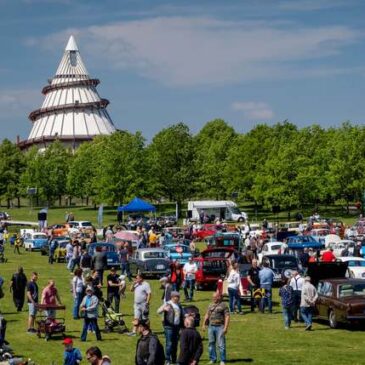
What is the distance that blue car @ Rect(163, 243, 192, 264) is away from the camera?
140 feet

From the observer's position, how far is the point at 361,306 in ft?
78.3

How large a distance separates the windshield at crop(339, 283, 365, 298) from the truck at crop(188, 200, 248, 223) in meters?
54.6

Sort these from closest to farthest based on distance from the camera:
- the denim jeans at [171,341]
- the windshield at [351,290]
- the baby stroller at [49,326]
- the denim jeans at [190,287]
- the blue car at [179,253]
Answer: the denim jeans at [171,341] < the baby stroller at [49,326] < the windshield at [351,290] < the denim jeans at [190,287] < the blue car at [179,253]

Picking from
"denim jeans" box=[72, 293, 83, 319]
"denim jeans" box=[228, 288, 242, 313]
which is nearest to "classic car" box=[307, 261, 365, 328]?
"denim jeans" box=[228, 288, 242, 313]

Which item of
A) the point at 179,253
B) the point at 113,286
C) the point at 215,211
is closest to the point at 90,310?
the point at 113,286

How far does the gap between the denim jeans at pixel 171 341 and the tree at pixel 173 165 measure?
77499 mm

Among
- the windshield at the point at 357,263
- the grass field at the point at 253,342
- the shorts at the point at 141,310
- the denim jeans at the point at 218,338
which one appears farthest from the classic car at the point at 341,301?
the windshield at the point at 357,263

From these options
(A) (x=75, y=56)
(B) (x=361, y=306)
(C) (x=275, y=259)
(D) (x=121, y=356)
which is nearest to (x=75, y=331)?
(D) (x=121, y=356)

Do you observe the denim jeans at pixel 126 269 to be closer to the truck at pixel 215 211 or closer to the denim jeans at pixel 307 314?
the denim jeans at pixel 307 314

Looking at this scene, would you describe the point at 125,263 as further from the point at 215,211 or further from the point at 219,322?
the point at 215,211

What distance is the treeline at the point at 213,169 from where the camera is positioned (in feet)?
283

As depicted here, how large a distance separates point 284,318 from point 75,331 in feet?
18.2

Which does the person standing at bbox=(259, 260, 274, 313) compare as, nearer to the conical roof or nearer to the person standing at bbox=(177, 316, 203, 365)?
the person standing at bbox=(177, 316, 203, 365)

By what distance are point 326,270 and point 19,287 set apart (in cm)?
966
